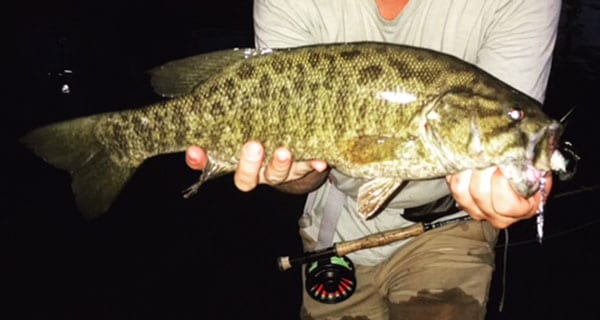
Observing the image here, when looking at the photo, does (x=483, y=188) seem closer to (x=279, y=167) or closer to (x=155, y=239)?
(x=279, y=167)

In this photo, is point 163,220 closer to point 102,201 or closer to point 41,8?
point 102,201

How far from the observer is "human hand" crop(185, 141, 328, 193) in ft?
7.86

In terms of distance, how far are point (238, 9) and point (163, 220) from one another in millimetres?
11671

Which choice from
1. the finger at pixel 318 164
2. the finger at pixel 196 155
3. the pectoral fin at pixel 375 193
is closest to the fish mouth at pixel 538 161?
the pectoral fin at pixel 375 193

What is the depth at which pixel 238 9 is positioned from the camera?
16.0 meters

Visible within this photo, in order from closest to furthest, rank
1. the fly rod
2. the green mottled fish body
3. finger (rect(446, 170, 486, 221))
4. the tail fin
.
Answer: the green mottled fish body → finger (rect(446, 170, 486, 221)) → the tail fin → the fly rod

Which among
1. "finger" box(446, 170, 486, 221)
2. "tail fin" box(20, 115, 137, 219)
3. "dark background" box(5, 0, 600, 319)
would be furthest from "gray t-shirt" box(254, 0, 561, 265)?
"dark background" box(5, 0, 600, 319)

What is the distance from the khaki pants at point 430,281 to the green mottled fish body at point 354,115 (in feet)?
2.72

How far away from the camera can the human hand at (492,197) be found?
6.91 feet

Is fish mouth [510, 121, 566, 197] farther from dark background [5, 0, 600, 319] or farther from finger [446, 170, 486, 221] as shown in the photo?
dark background [5, 0, 600, 319]

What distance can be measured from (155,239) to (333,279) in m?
3.07

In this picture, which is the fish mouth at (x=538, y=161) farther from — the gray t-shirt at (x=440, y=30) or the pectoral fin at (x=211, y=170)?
the pectoral fin at (x=211, y=170)

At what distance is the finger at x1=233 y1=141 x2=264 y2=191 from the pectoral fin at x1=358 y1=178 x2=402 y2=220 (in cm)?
56

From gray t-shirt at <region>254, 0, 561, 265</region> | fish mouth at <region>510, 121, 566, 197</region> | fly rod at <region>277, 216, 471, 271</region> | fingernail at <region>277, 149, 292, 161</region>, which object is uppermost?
gray t-shirt at <region>254, 0, 561, 265</region>
